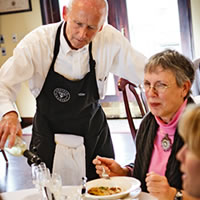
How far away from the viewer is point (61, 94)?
2213mm

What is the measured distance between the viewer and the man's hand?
1.57 m

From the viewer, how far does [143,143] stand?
178 centimetres

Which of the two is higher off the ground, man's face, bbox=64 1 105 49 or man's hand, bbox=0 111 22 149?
man's face, bbox=64 1 105 49

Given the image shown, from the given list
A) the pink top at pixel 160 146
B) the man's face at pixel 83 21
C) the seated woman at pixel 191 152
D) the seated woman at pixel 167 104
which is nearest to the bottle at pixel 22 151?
the seated woman at pixel 167 104

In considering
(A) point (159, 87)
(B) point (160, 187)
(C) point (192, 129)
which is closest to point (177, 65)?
(A) point (159, 87)

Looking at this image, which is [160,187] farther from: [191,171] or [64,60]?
[64,60]

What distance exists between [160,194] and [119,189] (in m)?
0.22

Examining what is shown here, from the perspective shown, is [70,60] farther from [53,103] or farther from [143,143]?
[143,143]

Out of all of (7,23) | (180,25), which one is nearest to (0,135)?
(180,25)

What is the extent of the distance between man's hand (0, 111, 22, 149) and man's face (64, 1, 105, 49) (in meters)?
0.52

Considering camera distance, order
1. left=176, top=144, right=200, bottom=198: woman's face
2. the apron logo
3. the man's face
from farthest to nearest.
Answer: the apron logo
the man's face
left=176, top=144, right=200, bottom=198: woman's face

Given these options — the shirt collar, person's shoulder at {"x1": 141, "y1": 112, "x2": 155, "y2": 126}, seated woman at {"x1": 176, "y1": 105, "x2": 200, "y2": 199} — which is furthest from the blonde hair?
the shirt collar

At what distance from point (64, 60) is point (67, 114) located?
12.0 inches

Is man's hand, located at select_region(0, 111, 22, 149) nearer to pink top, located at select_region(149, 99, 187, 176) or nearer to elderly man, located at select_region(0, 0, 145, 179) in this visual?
elderly man, located at select_region(0, 0, 145, 179)
